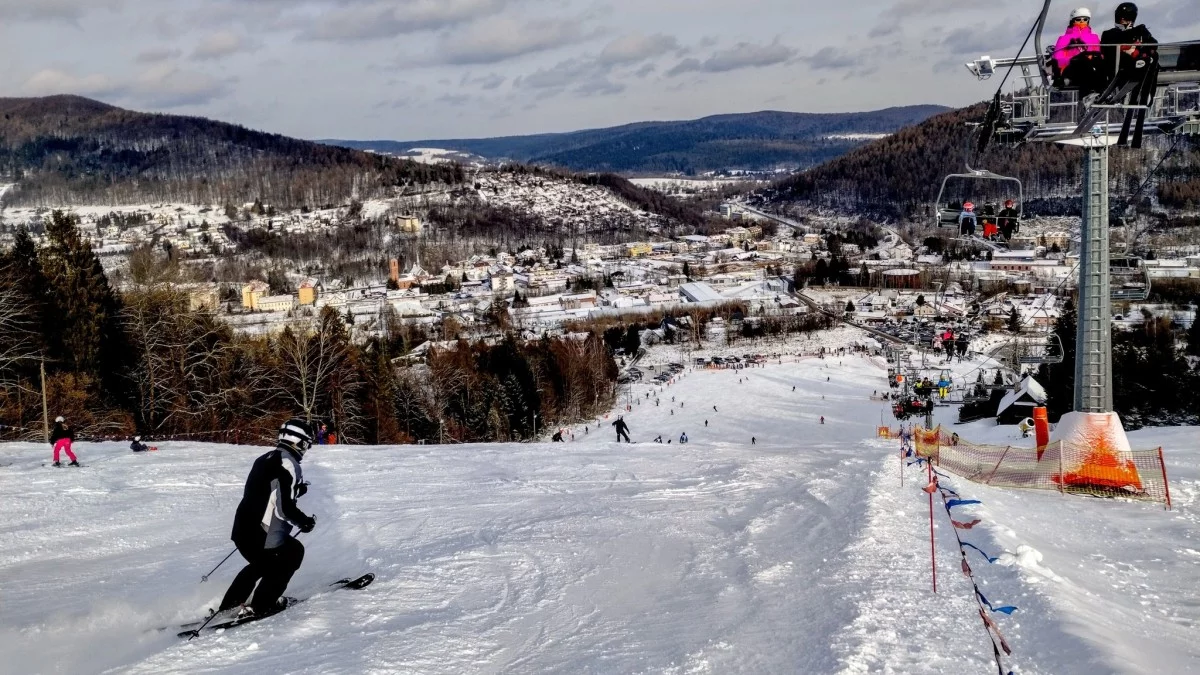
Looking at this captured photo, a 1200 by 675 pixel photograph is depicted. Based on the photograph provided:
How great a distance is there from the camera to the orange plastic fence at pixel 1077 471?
27.7 ft

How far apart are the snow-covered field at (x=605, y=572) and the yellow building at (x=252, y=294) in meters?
82.0

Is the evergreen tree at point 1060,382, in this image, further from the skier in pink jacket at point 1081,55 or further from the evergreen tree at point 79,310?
the evergreen tree at point 79,310

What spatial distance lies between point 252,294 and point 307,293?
19.8 ft

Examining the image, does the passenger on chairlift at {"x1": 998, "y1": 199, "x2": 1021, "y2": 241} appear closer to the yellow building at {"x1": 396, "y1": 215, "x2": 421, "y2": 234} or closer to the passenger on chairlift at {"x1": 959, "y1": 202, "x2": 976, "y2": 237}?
the passenger on chairlift at {"x1": 959, "y1": 202, "x2": 976, "y2": 237}

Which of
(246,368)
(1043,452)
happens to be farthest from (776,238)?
(1043,452)

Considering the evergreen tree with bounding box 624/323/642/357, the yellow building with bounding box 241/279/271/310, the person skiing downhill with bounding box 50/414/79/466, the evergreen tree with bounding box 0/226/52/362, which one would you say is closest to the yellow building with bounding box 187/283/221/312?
the evergreen tree with bounding box 0/226/52/362

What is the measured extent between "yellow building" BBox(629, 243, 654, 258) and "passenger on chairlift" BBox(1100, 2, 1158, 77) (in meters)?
123

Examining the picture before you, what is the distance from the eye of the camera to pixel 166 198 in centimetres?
16450

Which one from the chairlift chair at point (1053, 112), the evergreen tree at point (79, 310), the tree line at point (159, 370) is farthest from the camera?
the evergreen tree at point (79, 310)

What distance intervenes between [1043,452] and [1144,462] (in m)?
1.01

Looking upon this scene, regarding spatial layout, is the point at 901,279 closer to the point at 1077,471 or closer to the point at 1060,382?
the point at 1060,382

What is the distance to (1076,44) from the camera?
→ 21.3 ft

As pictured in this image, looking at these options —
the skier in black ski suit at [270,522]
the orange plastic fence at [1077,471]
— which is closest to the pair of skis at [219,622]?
the skier in black ski suit at [270,522]

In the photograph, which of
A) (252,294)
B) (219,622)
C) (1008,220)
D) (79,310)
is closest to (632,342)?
(79,310)
